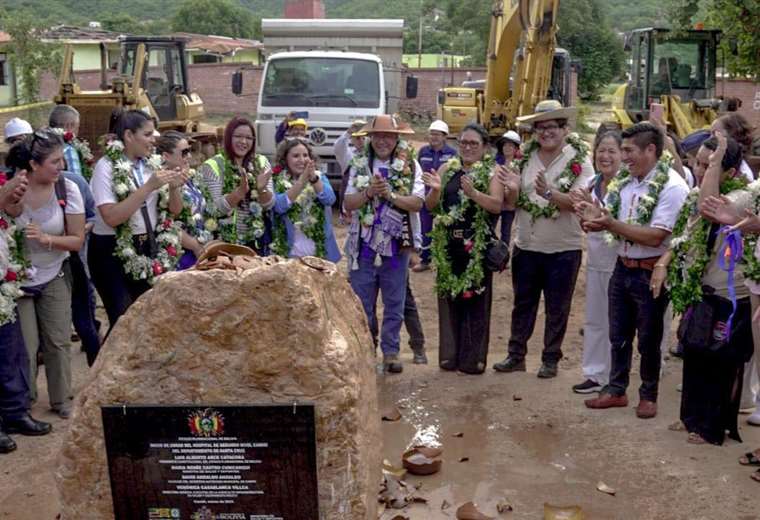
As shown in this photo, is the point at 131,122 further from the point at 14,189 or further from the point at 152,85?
the point at 152,85

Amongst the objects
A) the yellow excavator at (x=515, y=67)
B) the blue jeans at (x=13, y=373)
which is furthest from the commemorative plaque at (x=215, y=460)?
the yellow excavator at (x=515, y=67)

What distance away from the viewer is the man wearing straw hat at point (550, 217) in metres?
6.92

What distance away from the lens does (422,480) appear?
5516 mm

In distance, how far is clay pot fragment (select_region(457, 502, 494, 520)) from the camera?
4.94 metres

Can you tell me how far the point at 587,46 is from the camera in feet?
142

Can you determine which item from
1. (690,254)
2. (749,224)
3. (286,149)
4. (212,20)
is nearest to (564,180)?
(690,254)

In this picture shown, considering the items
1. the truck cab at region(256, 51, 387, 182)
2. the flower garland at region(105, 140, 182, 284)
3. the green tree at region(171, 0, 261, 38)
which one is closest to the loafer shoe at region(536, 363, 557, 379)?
the flower garland at region(105, 140, 182, 284)

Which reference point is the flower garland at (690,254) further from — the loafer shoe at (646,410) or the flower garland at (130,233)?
the flower garland at (130,233)

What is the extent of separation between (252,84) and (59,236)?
101 ft

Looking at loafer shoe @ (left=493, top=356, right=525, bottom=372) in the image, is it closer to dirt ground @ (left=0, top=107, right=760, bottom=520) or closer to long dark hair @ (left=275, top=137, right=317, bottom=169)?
dirt ground @ (left=0, top=107, right=760, bottom=520)

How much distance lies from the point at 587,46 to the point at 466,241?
126 ft

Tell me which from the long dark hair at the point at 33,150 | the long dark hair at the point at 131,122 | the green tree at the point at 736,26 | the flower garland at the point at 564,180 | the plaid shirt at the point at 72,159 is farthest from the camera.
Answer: the green tree at the point at 736,26

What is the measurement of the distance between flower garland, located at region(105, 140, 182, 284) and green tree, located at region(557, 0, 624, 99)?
125 ft

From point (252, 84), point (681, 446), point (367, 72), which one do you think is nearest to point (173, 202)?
point (681, 446)
